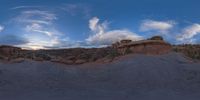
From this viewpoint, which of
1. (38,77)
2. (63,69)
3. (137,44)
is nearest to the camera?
(38,77)

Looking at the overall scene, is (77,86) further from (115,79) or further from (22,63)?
(22,63)

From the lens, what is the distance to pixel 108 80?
90.4 ft

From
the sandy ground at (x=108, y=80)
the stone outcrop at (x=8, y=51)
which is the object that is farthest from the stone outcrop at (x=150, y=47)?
the stone outcrop at (x=8, y=51)

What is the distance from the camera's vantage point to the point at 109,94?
78.1 feet

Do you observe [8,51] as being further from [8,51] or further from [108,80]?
[108,80]

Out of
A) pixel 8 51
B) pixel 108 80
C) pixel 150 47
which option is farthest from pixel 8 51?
pixel 108 80

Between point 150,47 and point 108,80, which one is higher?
point 150,47

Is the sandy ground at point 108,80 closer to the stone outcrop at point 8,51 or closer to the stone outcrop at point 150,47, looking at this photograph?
the stone outcrop at point 150,47

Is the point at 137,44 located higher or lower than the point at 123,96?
higher

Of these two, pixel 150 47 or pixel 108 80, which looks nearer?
pixel 108 80

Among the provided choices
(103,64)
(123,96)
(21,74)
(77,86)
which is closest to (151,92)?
(123,96)

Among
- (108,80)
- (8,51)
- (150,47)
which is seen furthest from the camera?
(8,51)

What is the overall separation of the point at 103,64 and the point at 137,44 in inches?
180

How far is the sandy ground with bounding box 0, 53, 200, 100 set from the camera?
23.6 meters
